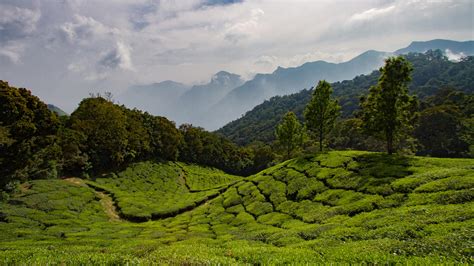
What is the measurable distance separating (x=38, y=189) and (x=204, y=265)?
142 feet

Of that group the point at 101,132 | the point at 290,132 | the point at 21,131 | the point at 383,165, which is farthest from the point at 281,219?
the point at 101,132

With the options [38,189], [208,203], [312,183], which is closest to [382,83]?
[312,183]

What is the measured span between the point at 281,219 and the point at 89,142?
56.4m

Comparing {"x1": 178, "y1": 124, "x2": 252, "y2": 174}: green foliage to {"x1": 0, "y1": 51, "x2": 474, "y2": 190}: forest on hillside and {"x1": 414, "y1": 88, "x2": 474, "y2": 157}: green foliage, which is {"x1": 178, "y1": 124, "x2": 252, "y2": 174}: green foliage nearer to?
{"x1": 0, "y1": 51, "x2": 474, "y2": 190}: forest on hillside

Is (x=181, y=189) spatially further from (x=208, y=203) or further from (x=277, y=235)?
(x=277, y=235)

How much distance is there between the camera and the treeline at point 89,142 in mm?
32809

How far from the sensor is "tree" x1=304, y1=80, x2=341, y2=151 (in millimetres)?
48031

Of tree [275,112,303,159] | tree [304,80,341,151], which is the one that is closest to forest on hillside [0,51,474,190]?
tree [304,80,341,151]

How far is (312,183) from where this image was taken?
33.0 m

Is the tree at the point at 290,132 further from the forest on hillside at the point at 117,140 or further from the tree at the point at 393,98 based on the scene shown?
the tree at the point at 393,98

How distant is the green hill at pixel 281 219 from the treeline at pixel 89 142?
5765 millimetres

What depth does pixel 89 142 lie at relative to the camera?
220 feet

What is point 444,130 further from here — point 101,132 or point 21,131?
point 21,131

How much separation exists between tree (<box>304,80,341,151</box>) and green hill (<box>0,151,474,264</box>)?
992 cm
